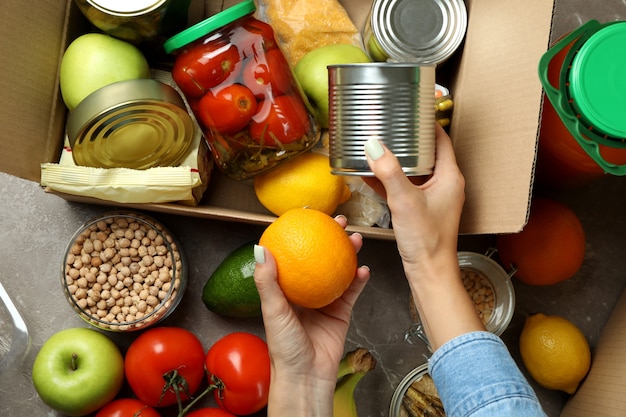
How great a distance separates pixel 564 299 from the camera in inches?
43.6

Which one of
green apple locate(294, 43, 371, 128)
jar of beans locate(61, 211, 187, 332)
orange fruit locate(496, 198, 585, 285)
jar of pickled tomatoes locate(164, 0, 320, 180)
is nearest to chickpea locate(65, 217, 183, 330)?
jar of beans locate(61, 211, 187, 332)

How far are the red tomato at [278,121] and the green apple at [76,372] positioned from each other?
1.45 ft

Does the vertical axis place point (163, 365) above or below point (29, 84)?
below

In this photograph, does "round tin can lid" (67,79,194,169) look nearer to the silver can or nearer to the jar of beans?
the jar of beans

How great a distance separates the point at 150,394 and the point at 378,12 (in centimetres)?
71

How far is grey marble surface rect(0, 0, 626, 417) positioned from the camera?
1089 mm

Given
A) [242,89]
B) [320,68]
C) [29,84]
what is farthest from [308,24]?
[29,84]

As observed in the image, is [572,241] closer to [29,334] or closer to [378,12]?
[378,12]

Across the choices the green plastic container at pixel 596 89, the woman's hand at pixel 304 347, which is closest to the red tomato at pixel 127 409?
the woman's hand at pixel 304 347

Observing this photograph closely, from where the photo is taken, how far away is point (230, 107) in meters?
0.85

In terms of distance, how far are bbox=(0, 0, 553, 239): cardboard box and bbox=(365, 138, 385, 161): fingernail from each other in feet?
0.59

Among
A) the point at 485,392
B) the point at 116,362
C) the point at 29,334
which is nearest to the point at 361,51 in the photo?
the point at 485,392

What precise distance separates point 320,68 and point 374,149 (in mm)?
266

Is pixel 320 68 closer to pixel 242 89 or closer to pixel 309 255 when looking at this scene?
pixel 242 89
